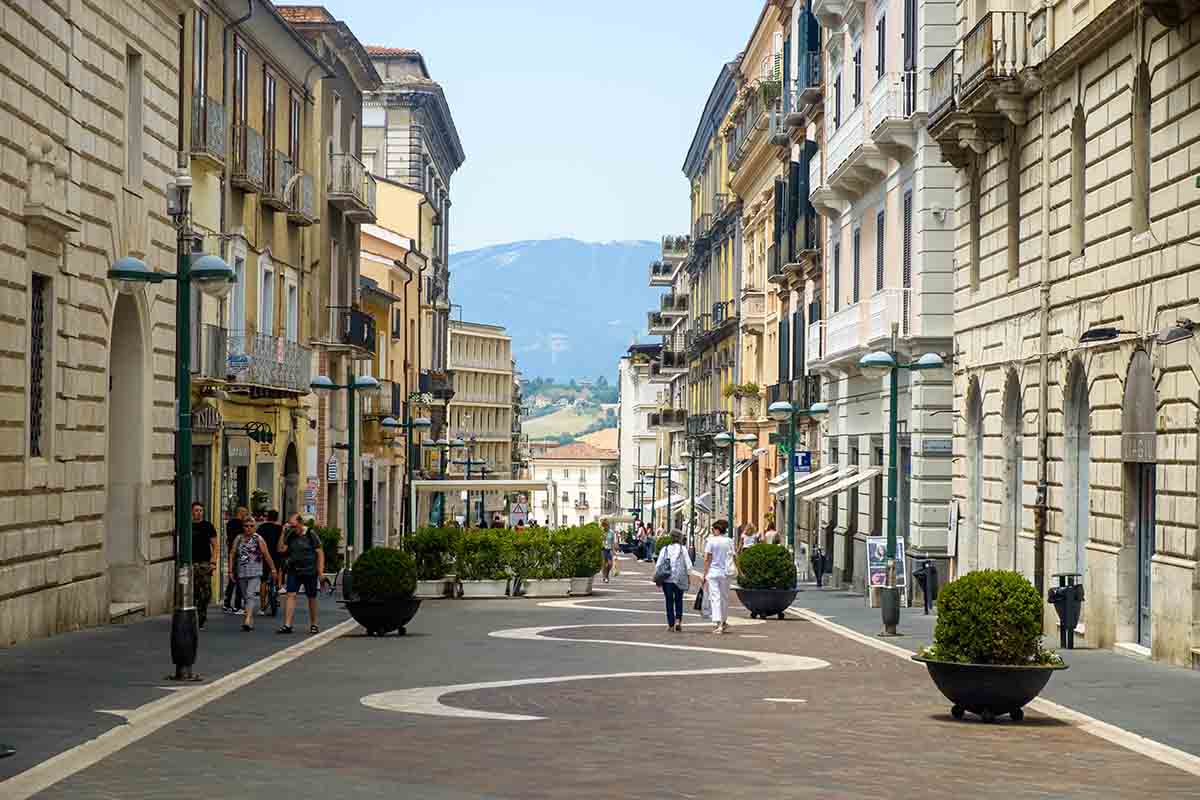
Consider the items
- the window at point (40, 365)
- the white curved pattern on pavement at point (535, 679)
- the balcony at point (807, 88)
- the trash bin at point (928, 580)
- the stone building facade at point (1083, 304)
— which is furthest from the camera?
the balcony at point (807, 88)

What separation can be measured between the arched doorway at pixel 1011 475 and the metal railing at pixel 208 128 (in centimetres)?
1381

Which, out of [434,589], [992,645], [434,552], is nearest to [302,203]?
[434,552]

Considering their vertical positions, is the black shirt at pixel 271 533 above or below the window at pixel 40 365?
below

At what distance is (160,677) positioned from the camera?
1997 centimetres

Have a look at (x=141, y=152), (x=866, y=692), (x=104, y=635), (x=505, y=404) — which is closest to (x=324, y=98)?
(x=141, y=152)

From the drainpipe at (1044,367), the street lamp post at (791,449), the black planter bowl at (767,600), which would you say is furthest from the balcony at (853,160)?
the drainpipe at (1044,367)

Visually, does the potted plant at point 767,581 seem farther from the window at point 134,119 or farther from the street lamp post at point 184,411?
the street lamp post at point 184,411

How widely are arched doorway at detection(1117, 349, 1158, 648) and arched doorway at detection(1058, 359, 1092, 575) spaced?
7.35ft

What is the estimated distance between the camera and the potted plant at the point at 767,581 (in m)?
33.6

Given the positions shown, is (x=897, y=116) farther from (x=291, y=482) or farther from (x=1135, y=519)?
(x=291, y=482)

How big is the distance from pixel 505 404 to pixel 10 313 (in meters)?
146

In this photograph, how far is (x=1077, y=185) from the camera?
26547 mm

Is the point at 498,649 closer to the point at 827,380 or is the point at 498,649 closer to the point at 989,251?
the point at 989,251

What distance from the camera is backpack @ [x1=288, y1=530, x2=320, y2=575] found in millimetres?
28297
